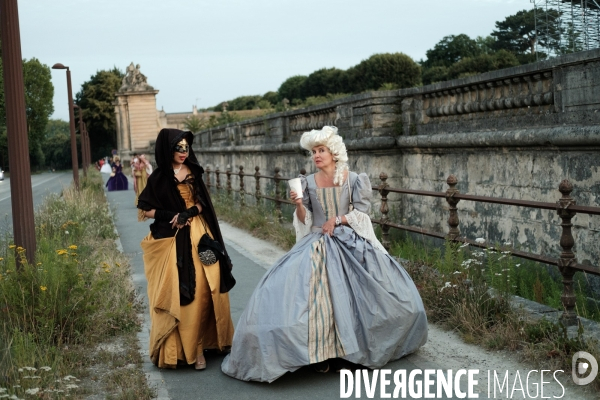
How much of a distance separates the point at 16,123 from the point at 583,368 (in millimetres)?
4731

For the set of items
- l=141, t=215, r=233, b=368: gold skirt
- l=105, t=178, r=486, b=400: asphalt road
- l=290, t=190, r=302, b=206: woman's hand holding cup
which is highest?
l=290, t=190, r=302, b=206: woman's hand holding cup

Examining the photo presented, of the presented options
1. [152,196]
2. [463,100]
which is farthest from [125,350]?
[463,100]

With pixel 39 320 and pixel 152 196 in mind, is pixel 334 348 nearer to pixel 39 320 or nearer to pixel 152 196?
pixel 152 196

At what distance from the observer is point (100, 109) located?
307 feet

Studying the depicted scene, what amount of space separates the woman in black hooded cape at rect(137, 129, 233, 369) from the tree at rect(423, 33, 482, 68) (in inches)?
2715

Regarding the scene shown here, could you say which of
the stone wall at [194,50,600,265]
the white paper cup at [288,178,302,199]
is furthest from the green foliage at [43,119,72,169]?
the white paper cup at [288,178,302,199]

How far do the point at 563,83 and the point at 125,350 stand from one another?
483 cm

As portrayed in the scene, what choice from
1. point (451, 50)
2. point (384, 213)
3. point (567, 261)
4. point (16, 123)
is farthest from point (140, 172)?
point (451, 50)

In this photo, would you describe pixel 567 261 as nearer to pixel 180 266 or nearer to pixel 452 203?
pixel 452 203

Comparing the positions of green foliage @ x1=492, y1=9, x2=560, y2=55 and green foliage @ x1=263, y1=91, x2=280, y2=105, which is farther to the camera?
green foliage @ x1=263, y1=91, x2=280, y2=105

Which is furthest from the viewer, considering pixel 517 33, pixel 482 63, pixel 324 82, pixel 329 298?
pixel 324 82

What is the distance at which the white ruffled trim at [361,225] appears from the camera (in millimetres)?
5668

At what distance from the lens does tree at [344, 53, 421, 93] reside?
2581 inches

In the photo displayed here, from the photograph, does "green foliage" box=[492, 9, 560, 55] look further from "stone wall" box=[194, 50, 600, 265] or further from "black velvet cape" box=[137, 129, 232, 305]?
"black velvet cape" box=[137, 129, 232, 305]
